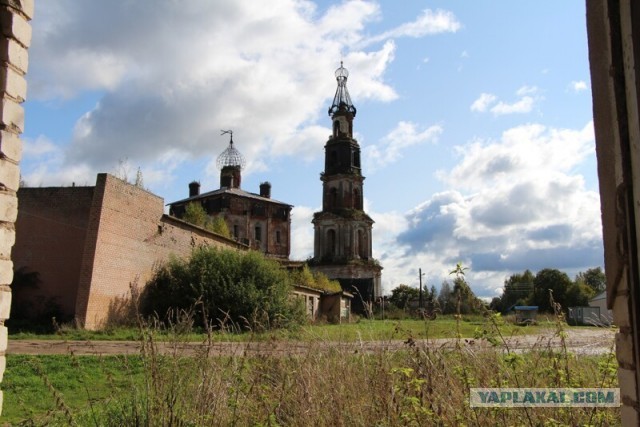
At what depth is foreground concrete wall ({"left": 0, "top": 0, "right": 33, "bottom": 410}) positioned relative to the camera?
3.48m

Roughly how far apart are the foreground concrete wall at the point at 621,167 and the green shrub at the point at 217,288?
18.9 meters

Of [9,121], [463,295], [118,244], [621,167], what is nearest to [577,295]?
[118,244]

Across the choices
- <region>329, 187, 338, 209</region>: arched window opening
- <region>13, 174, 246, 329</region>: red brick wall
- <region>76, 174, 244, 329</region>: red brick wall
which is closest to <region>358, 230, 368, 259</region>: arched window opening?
<region>329, 187, 338, 209</region>: arched window opening

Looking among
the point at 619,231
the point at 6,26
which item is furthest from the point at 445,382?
the point at 6,26

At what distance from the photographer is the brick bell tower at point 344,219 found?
53.1 m

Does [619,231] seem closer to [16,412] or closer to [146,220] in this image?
[16,412]

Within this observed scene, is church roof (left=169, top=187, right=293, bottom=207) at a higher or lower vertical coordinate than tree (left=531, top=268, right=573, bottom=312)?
higher

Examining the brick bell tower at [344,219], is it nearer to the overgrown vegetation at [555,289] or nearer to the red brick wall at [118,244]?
the overgrown vegetation at [555,289]

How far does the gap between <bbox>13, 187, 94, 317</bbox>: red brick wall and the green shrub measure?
3.66 m

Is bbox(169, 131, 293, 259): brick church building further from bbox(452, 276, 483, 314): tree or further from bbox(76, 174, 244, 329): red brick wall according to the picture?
bbox(452, 276, 483, 314): tree

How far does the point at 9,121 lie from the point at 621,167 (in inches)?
149

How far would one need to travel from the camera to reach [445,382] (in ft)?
16.5

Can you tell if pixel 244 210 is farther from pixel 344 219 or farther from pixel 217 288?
pixel 217 288

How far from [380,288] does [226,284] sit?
3387 cm
